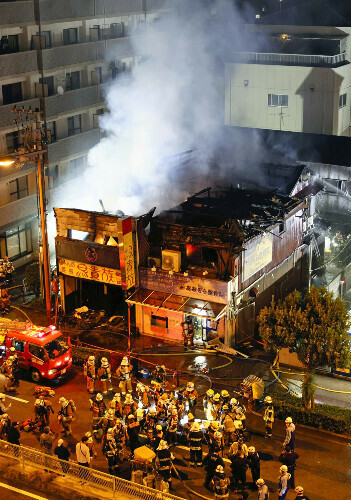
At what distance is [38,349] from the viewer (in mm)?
25625

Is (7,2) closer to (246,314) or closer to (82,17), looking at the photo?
(82,17)

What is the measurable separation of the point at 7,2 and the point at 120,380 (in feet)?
66.6

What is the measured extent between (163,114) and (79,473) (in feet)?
106

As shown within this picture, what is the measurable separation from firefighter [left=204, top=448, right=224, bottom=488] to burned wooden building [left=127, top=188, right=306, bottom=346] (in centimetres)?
860

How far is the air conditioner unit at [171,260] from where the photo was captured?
28734 millimetres

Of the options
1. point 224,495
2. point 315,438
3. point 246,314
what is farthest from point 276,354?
point 224,495

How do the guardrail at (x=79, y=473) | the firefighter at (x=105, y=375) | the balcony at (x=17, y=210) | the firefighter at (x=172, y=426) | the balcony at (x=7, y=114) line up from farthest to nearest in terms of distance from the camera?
the balcony at (x=17, y=210) → the balcony at (x=7, y=114) → the firefighter at (x=105, y=375) → the firefighter at (x=172, y=426) → the guardrail at (x=79, y=473)

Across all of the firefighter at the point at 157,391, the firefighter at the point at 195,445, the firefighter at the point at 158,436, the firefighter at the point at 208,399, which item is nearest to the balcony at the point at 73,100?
the firefighter at the point at 157,391

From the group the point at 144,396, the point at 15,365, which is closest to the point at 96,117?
the point at 15,365

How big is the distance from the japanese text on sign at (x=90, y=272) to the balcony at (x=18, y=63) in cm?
1094

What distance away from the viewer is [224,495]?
1856 cm

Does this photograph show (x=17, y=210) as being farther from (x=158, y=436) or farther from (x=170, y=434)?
(x=158, y=436)

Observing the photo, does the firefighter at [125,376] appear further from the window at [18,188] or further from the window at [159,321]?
the window at [18,188]

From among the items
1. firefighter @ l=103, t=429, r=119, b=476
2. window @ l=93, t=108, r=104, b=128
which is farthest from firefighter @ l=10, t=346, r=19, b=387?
Answer: window @ l=93, t=108, r=104, b=128
